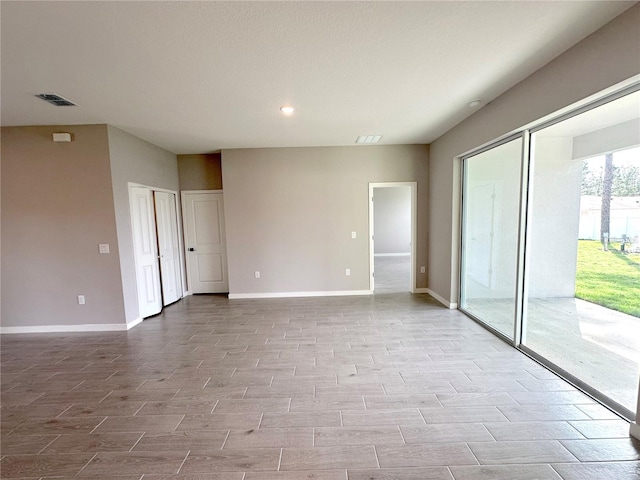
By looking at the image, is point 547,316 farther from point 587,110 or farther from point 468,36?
point 468,36

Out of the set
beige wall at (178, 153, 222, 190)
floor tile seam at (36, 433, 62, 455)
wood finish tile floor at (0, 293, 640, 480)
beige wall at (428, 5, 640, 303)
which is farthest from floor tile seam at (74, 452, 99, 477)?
beige wall at (178, 153, 222, 190)

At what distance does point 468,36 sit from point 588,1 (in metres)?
0.64

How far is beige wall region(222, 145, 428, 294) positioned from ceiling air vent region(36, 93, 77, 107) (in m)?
2.30

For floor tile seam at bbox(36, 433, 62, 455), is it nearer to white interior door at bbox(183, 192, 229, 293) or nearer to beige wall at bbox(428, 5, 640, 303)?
white interior door at bbox(183, 192, 229, 293)

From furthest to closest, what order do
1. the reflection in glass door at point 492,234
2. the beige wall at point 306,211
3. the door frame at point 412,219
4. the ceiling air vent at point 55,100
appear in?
the door frame at point 412,219, the beige wall at point 306,211, the reflection in glass door at point 492,234, the ceiling air vent at point 55,100

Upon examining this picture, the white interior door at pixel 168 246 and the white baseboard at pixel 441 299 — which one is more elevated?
the white interior door at pixel 168 246

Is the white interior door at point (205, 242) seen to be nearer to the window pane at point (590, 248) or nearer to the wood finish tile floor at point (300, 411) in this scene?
the wood finish tile floor at point (300, 411)

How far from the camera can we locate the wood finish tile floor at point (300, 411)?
1669mm

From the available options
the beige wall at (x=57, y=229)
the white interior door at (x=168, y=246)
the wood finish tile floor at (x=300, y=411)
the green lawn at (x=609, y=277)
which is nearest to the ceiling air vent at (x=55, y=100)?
the beige wall at (x=57, y=229)

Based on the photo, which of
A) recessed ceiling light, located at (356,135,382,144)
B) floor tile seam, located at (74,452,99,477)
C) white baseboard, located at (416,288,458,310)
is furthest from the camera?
recessed ceiling light, located at (356,135,382,144)

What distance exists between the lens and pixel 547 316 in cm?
352

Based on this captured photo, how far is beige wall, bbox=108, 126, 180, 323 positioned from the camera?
3.81 metres

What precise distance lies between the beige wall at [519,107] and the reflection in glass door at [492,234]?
0.63ft

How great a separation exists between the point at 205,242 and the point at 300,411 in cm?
431
